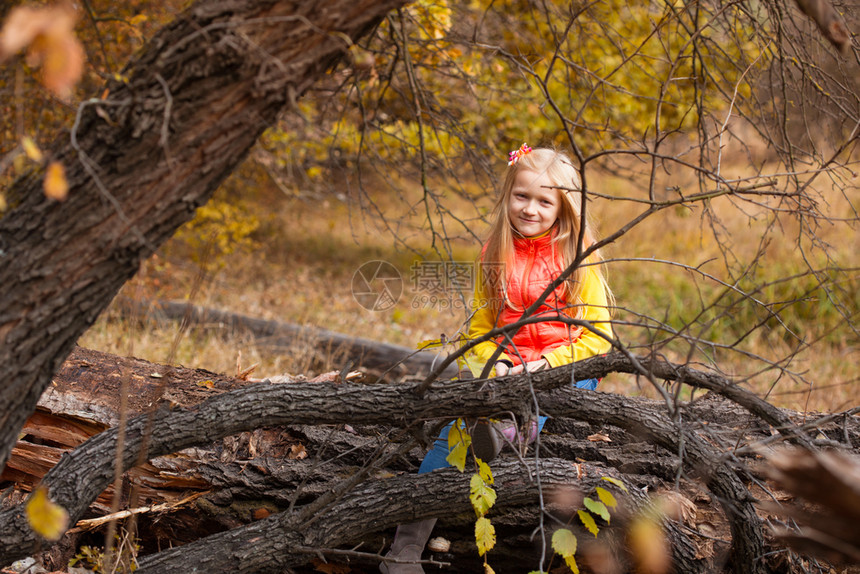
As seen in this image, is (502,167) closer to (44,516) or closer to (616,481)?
(616,481)

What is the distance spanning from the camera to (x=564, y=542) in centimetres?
188

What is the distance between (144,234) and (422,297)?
16.5 feet

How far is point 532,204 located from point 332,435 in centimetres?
140

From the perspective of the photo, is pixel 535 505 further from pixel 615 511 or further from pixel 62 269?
pixel 62 269

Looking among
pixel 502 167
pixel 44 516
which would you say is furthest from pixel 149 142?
pixel 502 167

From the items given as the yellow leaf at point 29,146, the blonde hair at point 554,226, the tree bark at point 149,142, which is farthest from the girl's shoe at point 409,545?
the yellow leaf at point 29,146

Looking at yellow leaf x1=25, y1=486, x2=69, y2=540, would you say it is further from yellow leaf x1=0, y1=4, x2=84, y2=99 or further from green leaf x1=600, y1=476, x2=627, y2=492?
green leaf x1=600, y1=476, x2=627, y2=492

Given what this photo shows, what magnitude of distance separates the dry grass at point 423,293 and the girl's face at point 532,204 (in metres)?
0.64

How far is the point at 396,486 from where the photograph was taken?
2.38 meters

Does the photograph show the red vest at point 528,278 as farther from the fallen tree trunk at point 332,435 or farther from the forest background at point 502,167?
the fallen tree trunk at point 332,435

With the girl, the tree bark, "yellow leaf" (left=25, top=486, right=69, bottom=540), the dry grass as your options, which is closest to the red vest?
the girl

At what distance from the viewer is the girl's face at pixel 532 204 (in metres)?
2.86

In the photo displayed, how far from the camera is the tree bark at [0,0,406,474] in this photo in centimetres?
144

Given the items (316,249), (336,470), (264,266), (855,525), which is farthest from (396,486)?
(316,249)
